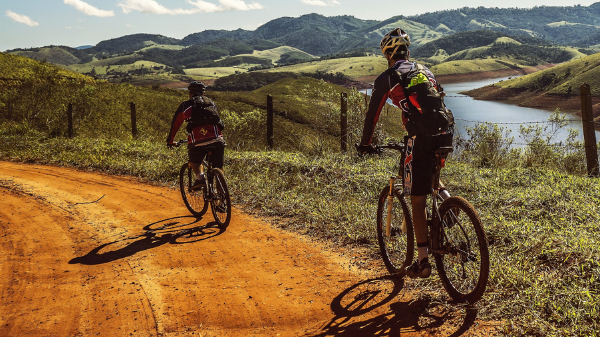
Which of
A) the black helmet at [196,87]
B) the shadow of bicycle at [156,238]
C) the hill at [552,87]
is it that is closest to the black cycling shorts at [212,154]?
the black helmet at [196,87]

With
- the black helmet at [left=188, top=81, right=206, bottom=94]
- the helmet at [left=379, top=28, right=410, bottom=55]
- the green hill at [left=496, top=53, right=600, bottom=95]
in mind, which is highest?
the green hill at [left=496, top=53, right=600, bottom=95]

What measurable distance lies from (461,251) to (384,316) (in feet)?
2.98

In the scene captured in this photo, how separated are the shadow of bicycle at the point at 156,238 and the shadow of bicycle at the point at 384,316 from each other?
2.87m

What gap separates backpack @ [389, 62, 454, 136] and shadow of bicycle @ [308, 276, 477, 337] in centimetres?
161

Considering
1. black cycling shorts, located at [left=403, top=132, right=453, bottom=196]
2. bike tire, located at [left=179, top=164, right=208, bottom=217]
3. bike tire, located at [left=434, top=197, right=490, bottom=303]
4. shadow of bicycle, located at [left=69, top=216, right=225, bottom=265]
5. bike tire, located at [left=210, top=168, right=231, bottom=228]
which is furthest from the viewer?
bike tire, located at [left=179, top=164, right=208, bottom=217]

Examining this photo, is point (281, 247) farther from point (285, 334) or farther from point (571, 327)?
point (571, 327)

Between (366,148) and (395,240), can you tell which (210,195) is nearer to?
(395,240)

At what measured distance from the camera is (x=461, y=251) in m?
3.52

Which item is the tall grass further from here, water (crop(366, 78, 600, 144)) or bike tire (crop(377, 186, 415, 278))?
water (crop(366, 78, 600, 144))

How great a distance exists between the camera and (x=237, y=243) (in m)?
5.93

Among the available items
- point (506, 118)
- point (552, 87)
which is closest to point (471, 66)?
point (552, 87)

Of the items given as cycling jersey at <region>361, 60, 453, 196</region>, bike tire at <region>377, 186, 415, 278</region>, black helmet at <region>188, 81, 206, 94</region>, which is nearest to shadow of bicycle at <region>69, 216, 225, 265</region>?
black helmet at <region>188, 81, 206, 94</region>

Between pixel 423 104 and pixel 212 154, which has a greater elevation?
pixel 423 104

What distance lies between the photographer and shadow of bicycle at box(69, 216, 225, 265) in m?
5.49
